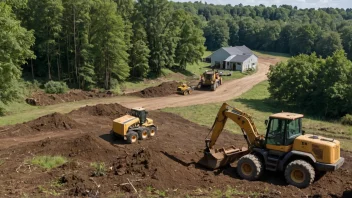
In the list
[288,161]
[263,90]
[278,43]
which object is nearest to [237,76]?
[263,90]

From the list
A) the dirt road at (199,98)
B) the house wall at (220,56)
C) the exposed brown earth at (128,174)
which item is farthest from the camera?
the house wall at (220,56)

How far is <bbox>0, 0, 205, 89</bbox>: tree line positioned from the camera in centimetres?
3650

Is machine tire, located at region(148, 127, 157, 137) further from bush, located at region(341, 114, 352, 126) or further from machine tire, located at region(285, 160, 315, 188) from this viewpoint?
bush, located at region(341, 114, 352, 126)

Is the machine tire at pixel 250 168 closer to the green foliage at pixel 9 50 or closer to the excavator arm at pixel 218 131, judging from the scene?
the excavator arm at pixel 218 131

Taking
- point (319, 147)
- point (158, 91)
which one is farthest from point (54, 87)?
point (319, 147)

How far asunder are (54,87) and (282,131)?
90.2 ft

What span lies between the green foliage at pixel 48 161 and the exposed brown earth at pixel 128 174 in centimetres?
35

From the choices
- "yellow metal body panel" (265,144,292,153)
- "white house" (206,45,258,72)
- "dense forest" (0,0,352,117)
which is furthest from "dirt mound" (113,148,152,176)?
"white house" (206,45,258,72)

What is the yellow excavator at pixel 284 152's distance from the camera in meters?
13.8

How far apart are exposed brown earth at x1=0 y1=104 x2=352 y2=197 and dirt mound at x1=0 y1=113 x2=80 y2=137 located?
575mm

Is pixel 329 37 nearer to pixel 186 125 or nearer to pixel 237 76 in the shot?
pixel 237 76

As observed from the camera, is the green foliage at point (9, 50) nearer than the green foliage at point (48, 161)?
No

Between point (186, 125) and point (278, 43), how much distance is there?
8451cm

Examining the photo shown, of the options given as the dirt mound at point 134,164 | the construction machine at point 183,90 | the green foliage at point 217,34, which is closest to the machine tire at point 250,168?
the dirt mound at point 134,164
